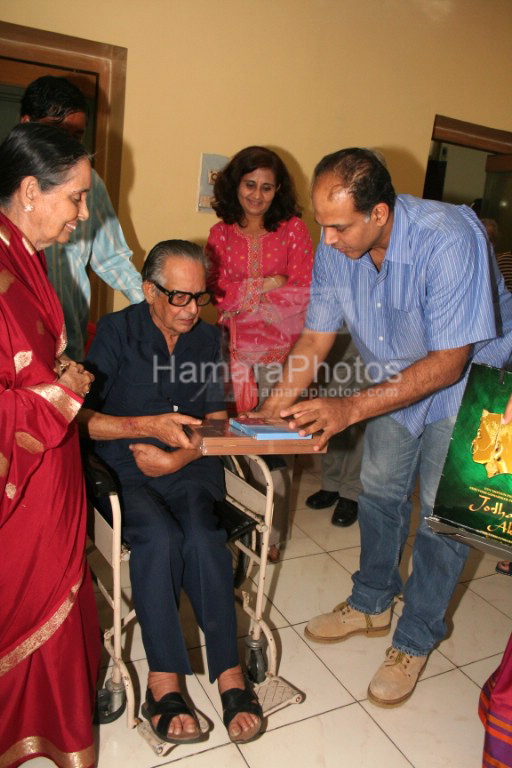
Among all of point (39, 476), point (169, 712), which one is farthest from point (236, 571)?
point (39, 476)

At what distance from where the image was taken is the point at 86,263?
2.27 m

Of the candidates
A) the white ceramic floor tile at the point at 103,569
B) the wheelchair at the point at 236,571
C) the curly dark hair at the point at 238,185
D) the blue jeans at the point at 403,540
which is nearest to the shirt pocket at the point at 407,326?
the blue jeans at the point at 403,540

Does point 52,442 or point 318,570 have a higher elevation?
point 52,442

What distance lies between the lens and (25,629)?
58.8 inches

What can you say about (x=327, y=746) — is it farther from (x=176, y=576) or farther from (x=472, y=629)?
(x=472, y=629)

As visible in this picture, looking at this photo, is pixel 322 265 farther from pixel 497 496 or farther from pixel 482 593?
pixel 482 593

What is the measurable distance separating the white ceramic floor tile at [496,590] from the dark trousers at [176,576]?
139cm

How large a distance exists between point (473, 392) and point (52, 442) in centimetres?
106

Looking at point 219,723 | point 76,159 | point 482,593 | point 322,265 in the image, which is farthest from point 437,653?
point 76,159

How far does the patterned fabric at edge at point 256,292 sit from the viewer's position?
2.73 m

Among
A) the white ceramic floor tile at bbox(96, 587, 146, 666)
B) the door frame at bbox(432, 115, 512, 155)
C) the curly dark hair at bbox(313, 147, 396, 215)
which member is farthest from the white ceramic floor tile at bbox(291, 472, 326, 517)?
the door frame at bbox(432, 115, 512, 155)

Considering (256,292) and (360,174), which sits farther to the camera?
(256,292)

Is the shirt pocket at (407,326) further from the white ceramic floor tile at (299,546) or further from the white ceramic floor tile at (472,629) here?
the white ceramic floor tile at (299,546)

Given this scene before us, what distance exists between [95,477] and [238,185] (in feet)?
5.64
